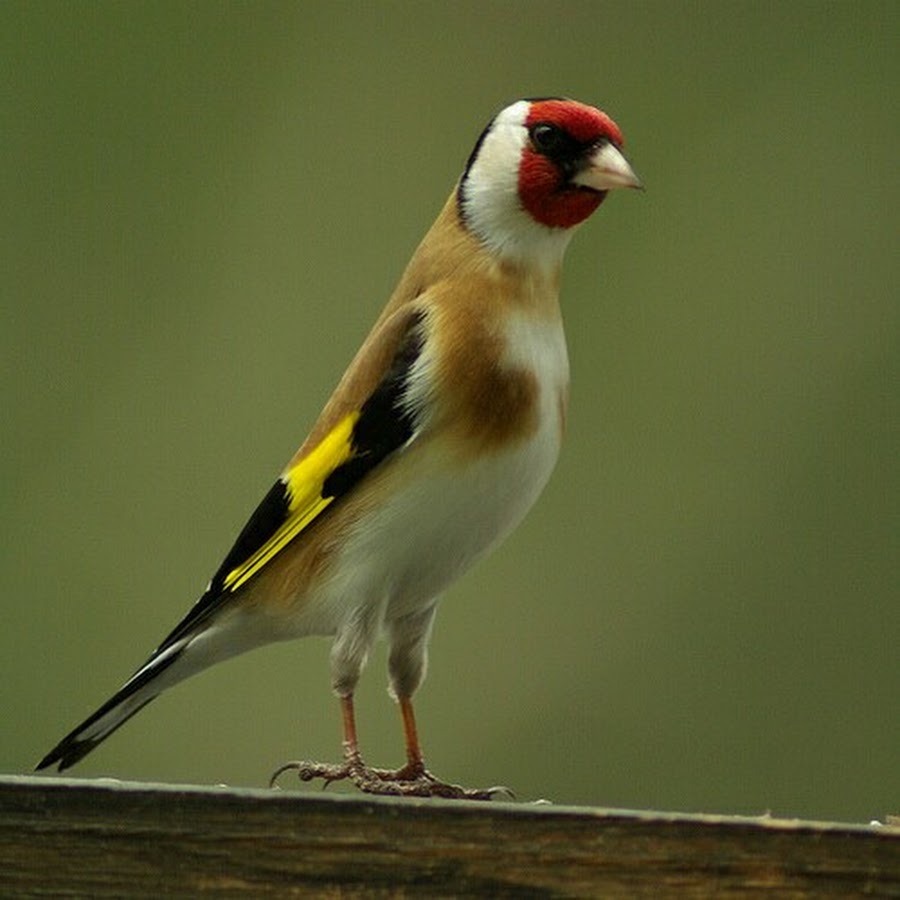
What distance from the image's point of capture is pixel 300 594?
3416 mm

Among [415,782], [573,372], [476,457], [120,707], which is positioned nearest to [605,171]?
[476,457]

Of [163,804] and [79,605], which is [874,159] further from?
[163,804]

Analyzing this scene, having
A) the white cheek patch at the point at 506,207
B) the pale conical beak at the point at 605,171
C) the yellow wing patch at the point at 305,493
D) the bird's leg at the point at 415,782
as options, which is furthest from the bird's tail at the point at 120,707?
the pale conical beak at the point at 605,171

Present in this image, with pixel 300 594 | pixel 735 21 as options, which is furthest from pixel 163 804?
pixel 735 21

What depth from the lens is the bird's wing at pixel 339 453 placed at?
3.33 meters

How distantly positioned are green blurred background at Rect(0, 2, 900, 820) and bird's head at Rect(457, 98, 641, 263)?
1447mm

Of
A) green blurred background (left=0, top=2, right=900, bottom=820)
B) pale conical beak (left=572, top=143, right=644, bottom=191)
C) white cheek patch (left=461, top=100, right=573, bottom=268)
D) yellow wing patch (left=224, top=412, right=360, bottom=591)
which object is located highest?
pale conical beak (left=572, top=143, right=644, bottom=191)

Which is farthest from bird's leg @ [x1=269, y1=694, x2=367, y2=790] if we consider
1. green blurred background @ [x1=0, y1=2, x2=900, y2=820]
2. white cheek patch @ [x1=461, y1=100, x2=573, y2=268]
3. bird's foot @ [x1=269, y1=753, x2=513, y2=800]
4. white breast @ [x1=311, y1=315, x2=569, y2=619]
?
green blurred background @ [x1=0, y1=2, x2=900, y2=820]

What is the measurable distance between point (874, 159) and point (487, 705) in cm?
180

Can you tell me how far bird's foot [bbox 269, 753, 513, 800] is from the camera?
10.4ft

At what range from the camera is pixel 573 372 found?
5.52 metres

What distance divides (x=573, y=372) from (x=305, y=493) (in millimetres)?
2191

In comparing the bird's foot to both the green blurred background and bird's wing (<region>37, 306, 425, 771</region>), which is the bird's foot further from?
the green blurred background

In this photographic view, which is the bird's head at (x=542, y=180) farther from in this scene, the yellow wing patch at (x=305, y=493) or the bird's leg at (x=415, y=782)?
the bird's leg at (x=415, y=782)
